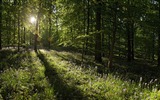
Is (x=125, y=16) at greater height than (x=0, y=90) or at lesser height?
greater

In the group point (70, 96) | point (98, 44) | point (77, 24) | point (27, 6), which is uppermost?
point (27, 6)

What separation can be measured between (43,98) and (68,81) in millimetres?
3093

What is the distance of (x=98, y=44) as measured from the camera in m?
22.7

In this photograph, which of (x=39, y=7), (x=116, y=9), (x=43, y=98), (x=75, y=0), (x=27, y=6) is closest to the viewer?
(x=43, y=98)

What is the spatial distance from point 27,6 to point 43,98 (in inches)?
795

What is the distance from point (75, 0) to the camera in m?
22.2

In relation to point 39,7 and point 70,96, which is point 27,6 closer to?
point 39,7

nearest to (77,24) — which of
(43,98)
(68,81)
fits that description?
(68,81)

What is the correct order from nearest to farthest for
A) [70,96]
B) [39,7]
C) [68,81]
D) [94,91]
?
[70,96], [94,91], [68,81], [39,7]

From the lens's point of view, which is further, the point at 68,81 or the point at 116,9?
the point at 116,9

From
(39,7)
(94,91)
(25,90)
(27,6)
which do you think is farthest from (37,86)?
(39,7)

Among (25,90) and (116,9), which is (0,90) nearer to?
(25,90)

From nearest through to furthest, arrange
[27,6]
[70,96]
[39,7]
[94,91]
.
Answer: [70,96] → [94,91] → [27,6] → [39,7]

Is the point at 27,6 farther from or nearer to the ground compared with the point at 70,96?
farther from the ground
